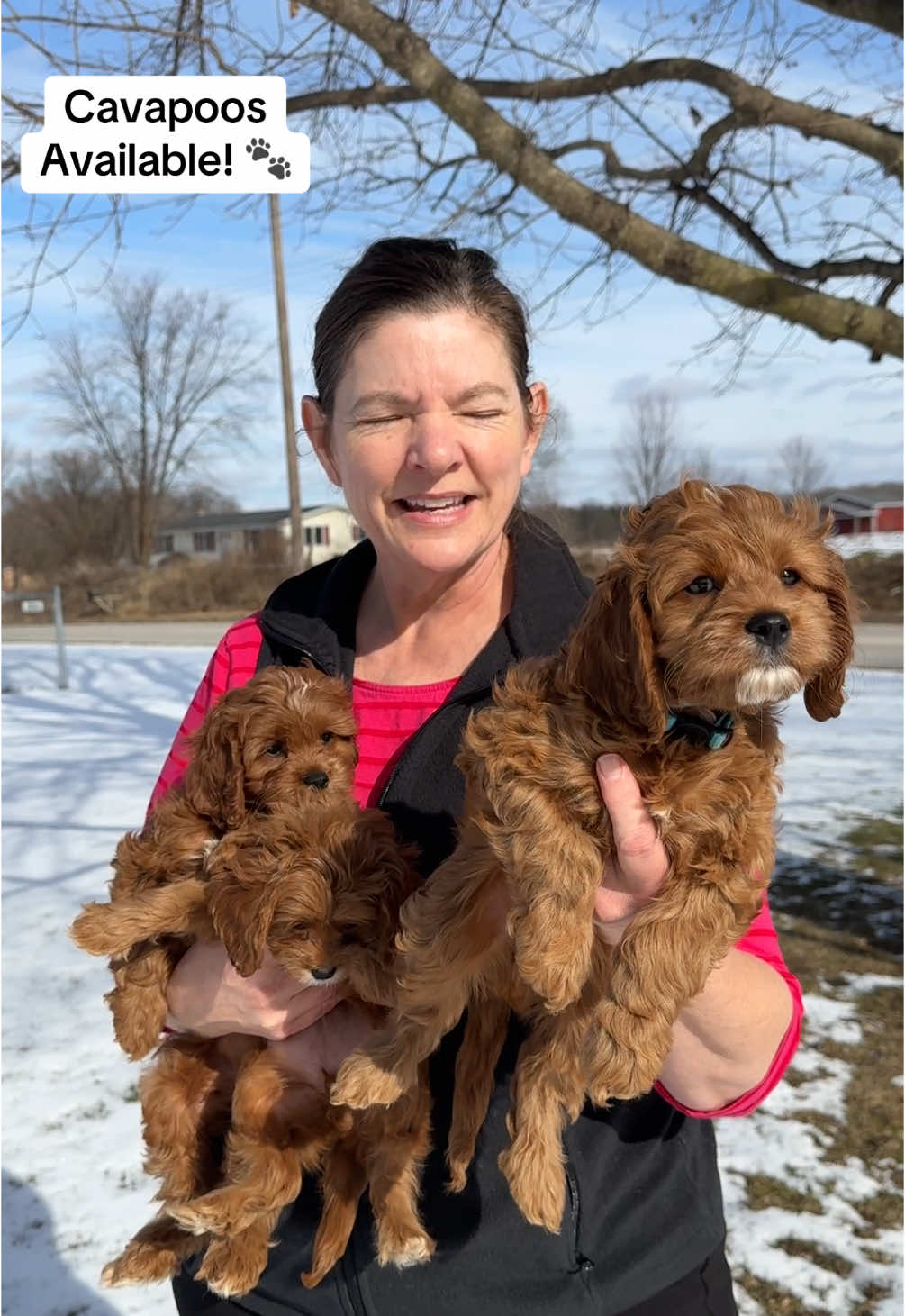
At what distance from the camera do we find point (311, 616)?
2.96 meters

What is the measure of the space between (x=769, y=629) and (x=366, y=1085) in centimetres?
136

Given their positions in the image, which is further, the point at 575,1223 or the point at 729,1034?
the point at 575,1223

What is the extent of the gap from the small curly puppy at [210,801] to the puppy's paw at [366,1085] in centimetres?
61

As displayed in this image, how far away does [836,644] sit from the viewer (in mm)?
2086

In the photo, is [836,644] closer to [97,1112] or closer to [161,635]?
[97,1112]

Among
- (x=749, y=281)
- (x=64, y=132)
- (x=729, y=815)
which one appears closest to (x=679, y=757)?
(x=729, y=815)

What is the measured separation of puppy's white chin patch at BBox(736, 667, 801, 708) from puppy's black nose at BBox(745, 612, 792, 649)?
0.16 feet

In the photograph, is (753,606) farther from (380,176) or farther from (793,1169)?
(380,176)

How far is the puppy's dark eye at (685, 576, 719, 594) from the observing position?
2.03 m

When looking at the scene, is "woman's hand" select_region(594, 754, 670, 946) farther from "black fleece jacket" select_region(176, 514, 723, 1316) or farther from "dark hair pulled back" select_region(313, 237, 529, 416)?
"dark hair pulled back" select_region(313, 237, 529, 416)

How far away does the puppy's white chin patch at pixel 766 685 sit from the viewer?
1936 mm

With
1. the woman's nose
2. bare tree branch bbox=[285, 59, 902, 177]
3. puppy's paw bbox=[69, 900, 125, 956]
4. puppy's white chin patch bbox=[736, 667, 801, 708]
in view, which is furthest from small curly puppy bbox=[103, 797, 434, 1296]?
bare tree branch bbox=[285, 59, 902, 177]

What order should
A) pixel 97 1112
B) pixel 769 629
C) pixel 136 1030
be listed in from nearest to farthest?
pixel 769 629
pixel 136 1030
pixel 97 1112

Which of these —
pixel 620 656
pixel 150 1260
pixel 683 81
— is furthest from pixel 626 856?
pixel 683 81
